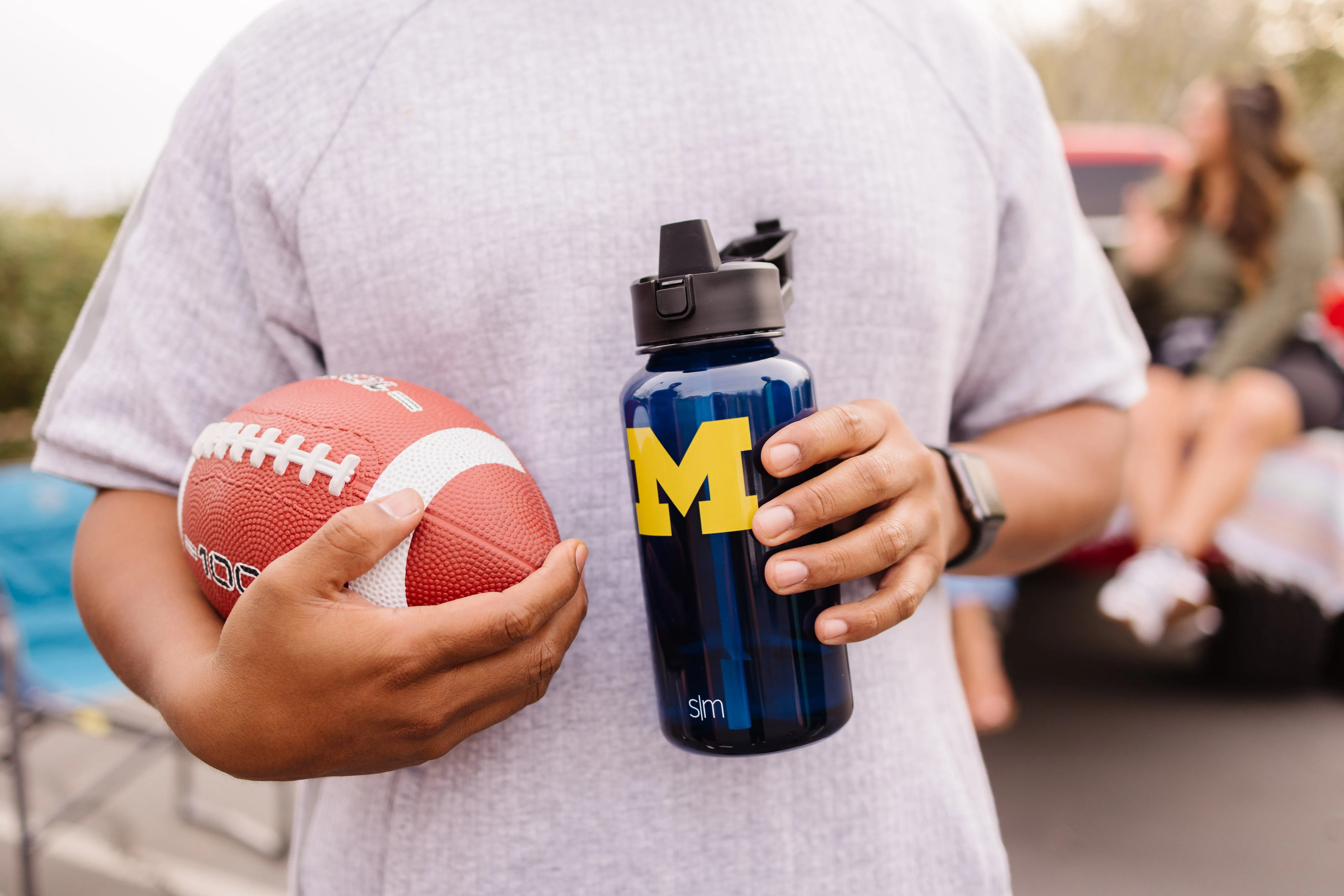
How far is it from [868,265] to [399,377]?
1.74 feet

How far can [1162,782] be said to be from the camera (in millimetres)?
3520

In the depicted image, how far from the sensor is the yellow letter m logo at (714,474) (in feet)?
2.71

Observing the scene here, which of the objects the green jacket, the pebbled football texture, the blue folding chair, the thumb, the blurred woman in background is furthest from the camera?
the green jacket

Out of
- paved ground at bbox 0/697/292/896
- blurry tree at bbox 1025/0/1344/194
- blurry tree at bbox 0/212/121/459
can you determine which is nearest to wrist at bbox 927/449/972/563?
paved ground at bbox 0/697/292/896

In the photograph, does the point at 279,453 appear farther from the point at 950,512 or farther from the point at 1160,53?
the point at 1160,53

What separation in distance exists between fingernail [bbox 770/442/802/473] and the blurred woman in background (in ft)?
12.2

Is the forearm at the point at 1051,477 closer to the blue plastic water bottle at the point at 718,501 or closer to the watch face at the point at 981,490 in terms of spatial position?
the watch face at the point at 981,490

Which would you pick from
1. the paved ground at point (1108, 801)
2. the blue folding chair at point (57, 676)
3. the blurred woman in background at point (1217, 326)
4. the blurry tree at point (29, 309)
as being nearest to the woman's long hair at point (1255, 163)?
the blurred woman in background at point (1217, 326)

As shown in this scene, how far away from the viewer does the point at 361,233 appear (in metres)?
0.97

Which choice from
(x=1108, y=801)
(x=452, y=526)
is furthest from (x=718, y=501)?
(x=1108, y=801)

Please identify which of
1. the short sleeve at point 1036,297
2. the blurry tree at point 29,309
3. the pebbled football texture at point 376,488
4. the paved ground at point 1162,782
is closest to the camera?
the pebbled football texture at point 376,488

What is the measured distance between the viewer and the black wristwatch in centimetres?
101

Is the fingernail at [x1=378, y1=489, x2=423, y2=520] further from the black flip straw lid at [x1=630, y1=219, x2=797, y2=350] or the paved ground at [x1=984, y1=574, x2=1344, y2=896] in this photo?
the paved ground at [x1=984, y1=574, x2=1344, y2=896]

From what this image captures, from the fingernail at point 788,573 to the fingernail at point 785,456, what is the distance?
82 millimetres
